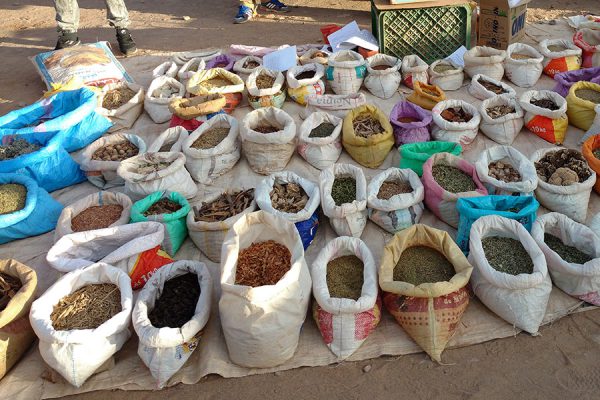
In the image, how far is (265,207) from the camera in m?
2.78

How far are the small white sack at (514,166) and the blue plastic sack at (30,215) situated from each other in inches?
104

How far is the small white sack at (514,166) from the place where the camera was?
277 centimetres

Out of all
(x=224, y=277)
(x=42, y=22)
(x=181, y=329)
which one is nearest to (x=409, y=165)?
(x=224, y=277)

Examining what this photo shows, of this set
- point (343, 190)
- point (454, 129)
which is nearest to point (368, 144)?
point (343, 190)

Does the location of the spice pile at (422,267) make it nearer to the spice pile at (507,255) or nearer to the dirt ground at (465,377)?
the spice pile at (507,255)

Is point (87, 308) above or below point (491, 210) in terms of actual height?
above

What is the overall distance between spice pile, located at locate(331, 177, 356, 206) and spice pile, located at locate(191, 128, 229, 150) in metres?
0.93

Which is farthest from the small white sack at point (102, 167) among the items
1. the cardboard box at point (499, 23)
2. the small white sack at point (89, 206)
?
the cardboard box at point (499, 23)

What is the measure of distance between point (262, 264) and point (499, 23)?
344 centimetres

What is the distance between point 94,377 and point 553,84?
4.02 meters

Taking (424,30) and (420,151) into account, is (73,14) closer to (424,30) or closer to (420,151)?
(424,30)

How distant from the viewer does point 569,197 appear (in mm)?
2785

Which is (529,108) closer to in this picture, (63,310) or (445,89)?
(445,89)

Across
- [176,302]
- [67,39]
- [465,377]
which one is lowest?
[465,377]
